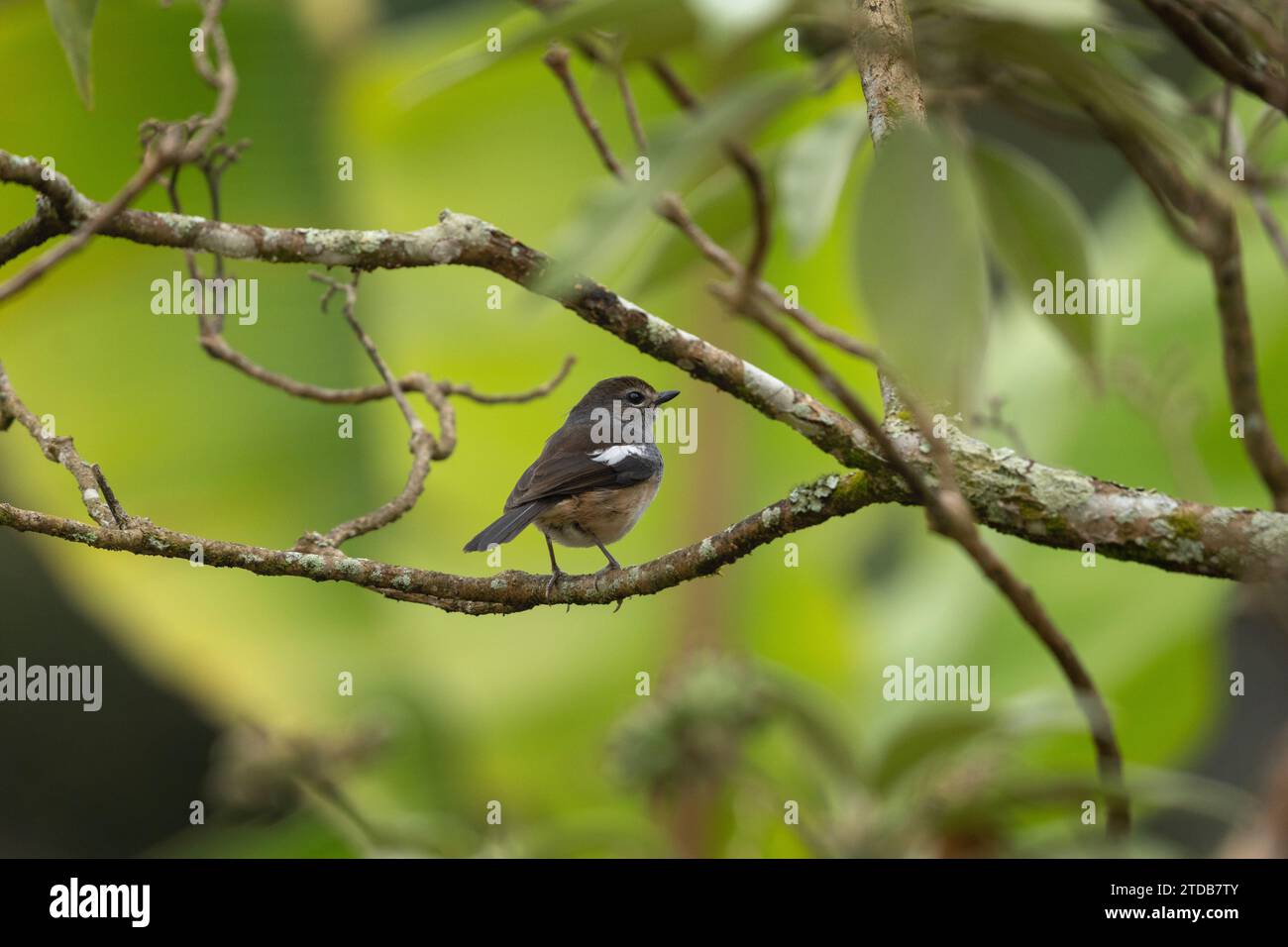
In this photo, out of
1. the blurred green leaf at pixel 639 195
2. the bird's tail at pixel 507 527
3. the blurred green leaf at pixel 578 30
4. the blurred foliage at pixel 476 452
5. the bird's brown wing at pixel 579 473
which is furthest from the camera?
the blurred foliage at pixel 476 452

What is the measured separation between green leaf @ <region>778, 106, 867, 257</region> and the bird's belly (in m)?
1.37

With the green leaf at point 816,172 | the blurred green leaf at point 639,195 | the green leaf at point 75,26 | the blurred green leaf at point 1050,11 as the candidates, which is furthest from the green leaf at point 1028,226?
the green leaf at point 75,26

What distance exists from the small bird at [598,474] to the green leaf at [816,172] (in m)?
1.28

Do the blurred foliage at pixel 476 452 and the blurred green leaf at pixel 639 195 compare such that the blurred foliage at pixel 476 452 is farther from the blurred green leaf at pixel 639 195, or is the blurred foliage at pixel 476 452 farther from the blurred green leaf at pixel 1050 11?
the blurred green leaf at pixel 639 195

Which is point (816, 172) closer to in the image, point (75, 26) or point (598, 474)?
point (75, 26)

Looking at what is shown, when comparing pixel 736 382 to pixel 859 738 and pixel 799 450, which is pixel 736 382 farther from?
pixel 799 450

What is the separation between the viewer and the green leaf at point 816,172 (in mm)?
1928

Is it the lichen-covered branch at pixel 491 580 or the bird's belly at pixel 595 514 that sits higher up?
the bird's belly at pixel 595 514

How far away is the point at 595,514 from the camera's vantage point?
140 inches

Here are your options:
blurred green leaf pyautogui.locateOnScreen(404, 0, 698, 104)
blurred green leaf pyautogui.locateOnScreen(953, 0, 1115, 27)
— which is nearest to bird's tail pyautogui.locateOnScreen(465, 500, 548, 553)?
blurred green leaf pyautogui.locateOnScreen(404, 0, 698, 104)

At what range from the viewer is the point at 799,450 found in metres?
5.34

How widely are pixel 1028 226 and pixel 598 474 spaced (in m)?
1.32

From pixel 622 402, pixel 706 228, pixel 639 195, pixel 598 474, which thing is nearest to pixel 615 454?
pixel 598 474

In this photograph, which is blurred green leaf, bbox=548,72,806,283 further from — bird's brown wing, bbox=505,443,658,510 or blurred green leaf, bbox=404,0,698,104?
bird's brown wing, bbox=505,443,658,510
